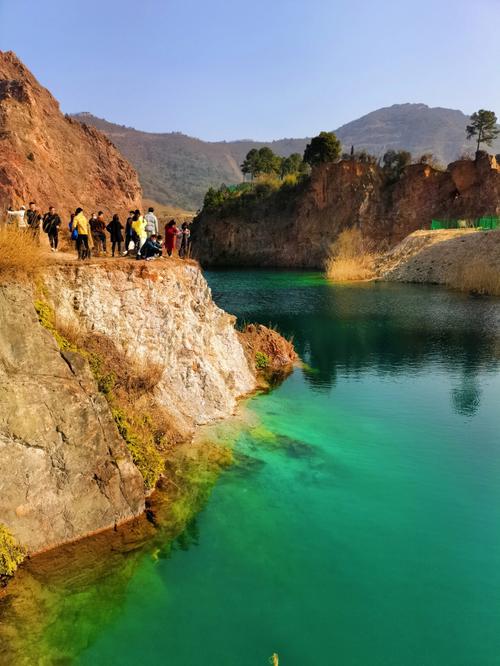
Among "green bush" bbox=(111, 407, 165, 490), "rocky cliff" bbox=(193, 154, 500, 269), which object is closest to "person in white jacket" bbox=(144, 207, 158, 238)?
"green bush" bbox=(111, 407, 165, 490)

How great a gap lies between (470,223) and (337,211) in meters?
18.2

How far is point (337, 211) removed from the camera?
2783 inches

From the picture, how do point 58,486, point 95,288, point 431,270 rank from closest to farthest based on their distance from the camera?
point 58,486, point 95,288, point 431,270

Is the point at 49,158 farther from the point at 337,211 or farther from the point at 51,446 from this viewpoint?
the point at 51,446

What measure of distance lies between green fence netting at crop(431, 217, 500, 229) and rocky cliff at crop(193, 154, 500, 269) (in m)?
2.83

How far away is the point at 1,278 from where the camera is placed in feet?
32.6

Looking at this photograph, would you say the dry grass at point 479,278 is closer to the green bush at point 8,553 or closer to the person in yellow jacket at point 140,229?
the person in yellow jacket at point 140,229

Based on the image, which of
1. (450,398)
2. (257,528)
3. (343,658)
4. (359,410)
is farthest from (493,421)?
(343,658)

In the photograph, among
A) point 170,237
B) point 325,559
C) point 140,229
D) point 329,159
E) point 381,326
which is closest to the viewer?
point 325,559

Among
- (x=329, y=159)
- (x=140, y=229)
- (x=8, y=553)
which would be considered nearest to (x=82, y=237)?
(x=140, y=229)

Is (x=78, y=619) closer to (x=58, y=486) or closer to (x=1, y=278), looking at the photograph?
(x=58, y=486)

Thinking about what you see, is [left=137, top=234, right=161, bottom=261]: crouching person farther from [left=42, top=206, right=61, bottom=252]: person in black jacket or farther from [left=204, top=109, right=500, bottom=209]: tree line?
[left=204, top=109, right=500, bottom=209]: tree line

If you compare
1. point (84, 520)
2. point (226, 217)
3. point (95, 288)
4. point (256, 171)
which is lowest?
point (84, 520)

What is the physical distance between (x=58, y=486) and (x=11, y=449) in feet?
3.30
